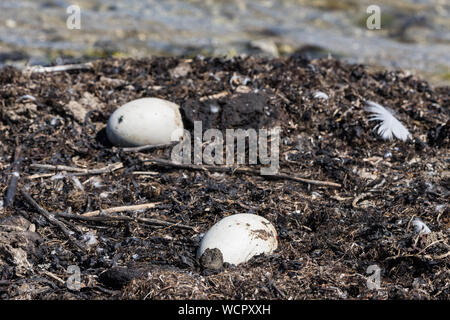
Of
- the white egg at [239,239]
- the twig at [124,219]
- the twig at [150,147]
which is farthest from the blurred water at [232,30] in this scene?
the white egg at [239,239]

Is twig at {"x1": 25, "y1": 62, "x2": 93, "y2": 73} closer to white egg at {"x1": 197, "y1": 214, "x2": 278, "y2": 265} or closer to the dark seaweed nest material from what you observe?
the dark seaweed nest material

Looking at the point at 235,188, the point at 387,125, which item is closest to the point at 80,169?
the point at 235,188

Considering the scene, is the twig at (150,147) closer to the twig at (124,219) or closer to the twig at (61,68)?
the twig at (124,219)

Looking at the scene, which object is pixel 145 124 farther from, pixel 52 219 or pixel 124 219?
pixel 52 219
